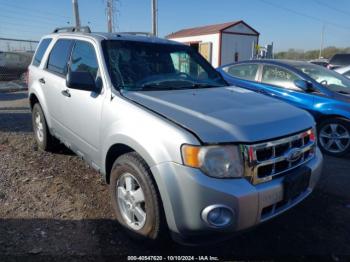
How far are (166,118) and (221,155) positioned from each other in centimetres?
53

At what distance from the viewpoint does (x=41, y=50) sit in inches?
208

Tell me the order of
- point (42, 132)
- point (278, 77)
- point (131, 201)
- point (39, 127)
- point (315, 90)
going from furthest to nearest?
point (278, 77) < point (315, 90) < point (39, 127) < point (42, 132) < point (131, 201)

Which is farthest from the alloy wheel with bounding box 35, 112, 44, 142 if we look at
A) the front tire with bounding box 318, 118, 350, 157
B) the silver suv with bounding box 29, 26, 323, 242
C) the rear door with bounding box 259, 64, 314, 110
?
the front tire with bounding box 318, 118, 350, 157

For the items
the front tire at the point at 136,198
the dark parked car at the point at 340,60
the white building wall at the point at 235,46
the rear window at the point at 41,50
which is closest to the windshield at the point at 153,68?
the front tire at the point at 136,198

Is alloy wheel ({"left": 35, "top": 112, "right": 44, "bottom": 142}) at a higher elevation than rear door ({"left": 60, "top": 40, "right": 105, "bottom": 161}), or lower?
lower

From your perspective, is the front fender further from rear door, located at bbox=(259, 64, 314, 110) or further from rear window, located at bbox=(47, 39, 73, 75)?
rear door, located at bbox=(259, 64, 314, 110)

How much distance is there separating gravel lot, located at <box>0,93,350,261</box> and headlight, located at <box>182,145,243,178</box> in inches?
33.8

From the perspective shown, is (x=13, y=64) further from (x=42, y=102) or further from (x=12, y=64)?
(x=42, y=102)

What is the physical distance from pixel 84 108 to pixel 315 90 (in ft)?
13.4

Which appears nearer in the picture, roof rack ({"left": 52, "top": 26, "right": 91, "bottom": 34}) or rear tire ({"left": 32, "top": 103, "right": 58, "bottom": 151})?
roof rack ({"left": 52, "top": 26, "right": 91, "bottom": 34})

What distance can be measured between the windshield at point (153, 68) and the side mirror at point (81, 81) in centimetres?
22

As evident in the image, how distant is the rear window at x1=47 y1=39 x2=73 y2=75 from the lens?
4.22 meters

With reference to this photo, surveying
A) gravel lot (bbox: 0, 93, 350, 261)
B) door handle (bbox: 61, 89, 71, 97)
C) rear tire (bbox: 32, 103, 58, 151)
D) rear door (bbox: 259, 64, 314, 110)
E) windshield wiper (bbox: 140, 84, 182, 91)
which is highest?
windshield wiper (bbox: 140, 84, 182, 91)

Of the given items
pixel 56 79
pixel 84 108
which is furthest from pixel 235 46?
pixel 84 108
